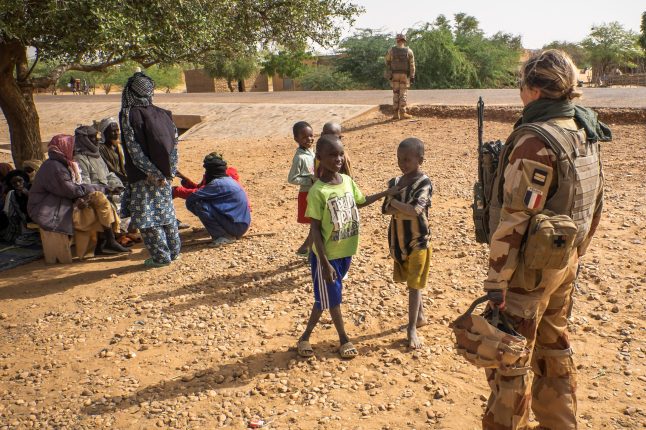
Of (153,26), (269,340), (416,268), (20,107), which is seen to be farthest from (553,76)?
(20,107)

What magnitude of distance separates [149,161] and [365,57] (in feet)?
85.6

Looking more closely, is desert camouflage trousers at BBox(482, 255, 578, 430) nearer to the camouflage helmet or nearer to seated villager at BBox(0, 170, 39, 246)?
the camouflage helmet

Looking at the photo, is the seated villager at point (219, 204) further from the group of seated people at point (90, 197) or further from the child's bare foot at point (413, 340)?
the child's bare foot at point (413, 340)

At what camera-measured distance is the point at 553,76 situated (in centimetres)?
253

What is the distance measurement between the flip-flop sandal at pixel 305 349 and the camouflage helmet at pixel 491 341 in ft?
5.06

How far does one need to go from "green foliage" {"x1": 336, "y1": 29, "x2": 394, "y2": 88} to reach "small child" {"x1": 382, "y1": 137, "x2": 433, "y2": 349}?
25.9 m

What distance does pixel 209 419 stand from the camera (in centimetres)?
346

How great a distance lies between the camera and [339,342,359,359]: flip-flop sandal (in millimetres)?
4012

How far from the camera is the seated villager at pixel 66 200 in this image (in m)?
6.08

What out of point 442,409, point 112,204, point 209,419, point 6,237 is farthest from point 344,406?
point 6,237

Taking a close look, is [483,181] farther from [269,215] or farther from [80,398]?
[269,215]

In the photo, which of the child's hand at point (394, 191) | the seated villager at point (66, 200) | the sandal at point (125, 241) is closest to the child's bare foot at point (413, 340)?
the child's hand at point (394, 191)

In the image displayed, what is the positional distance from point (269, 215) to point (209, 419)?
4567 millimetres

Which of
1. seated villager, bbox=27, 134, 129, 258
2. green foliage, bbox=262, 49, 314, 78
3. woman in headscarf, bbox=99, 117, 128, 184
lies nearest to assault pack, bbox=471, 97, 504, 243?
seated villager, bbox=27, 134, 129, 258
